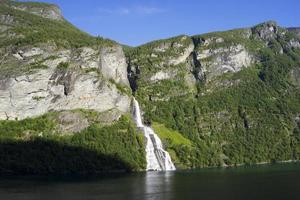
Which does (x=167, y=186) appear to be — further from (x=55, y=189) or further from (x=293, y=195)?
(x=293, y=195)

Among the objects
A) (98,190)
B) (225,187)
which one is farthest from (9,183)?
(225,187)

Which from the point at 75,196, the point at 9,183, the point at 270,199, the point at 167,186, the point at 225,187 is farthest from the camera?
the point at 9,183

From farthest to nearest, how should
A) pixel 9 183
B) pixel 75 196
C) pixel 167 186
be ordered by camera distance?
pixel 9 183, pixel 167 186, pixel 75 196

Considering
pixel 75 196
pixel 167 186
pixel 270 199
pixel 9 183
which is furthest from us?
pixel 9 183

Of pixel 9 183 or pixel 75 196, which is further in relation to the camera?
pixel 9 183

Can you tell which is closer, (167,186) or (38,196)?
(38,196)

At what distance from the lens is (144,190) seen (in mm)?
124688

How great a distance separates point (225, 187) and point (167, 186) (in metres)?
15.7

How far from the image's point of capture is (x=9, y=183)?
150 metres

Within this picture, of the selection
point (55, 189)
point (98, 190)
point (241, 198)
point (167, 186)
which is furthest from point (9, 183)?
point (241, 198)

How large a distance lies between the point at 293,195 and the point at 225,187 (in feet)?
73.5

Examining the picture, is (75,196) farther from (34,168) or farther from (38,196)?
(34,168)

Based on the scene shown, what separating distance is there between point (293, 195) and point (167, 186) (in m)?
37.0

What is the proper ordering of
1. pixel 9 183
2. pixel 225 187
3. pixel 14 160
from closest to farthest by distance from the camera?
pixel 225 187 → pixel 9 183 → pixel 14 160
